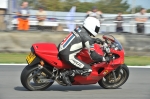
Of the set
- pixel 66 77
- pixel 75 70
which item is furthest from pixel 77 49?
pixel 66 77

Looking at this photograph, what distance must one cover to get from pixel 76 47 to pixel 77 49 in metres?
0.05

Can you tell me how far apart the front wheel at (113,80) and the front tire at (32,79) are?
1111mm

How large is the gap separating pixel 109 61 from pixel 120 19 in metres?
7.50

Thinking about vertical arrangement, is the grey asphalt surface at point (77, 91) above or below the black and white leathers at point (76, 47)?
below

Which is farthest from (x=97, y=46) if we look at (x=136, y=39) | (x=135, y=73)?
(x=136, y=39)

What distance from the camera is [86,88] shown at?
8.57 metres

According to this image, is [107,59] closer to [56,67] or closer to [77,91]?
[77,91]

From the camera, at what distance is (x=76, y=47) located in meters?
7.83

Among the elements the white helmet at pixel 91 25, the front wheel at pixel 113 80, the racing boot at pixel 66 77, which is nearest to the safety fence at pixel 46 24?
the front wheel at pixel 113 80

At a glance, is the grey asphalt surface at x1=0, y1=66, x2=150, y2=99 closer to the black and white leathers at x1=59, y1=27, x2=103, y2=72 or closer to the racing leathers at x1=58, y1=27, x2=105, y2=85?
the racing leathers at x1=58, y1=27, x2=105, y2=85

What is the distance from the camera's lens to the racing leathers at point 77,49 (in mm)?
7785

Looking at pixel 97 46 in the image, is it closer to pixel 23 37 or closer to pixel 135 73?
pixel 135 73

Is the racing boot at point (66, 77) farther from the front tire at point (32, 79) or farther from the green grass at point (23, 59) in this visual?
the green grass at point (23, 59)

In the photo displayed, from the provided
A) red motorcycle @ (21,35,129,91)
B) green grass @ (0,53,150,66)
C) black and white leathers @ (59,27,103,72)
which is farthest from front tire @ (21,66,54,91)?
green grass @ (0,53,150,66)
